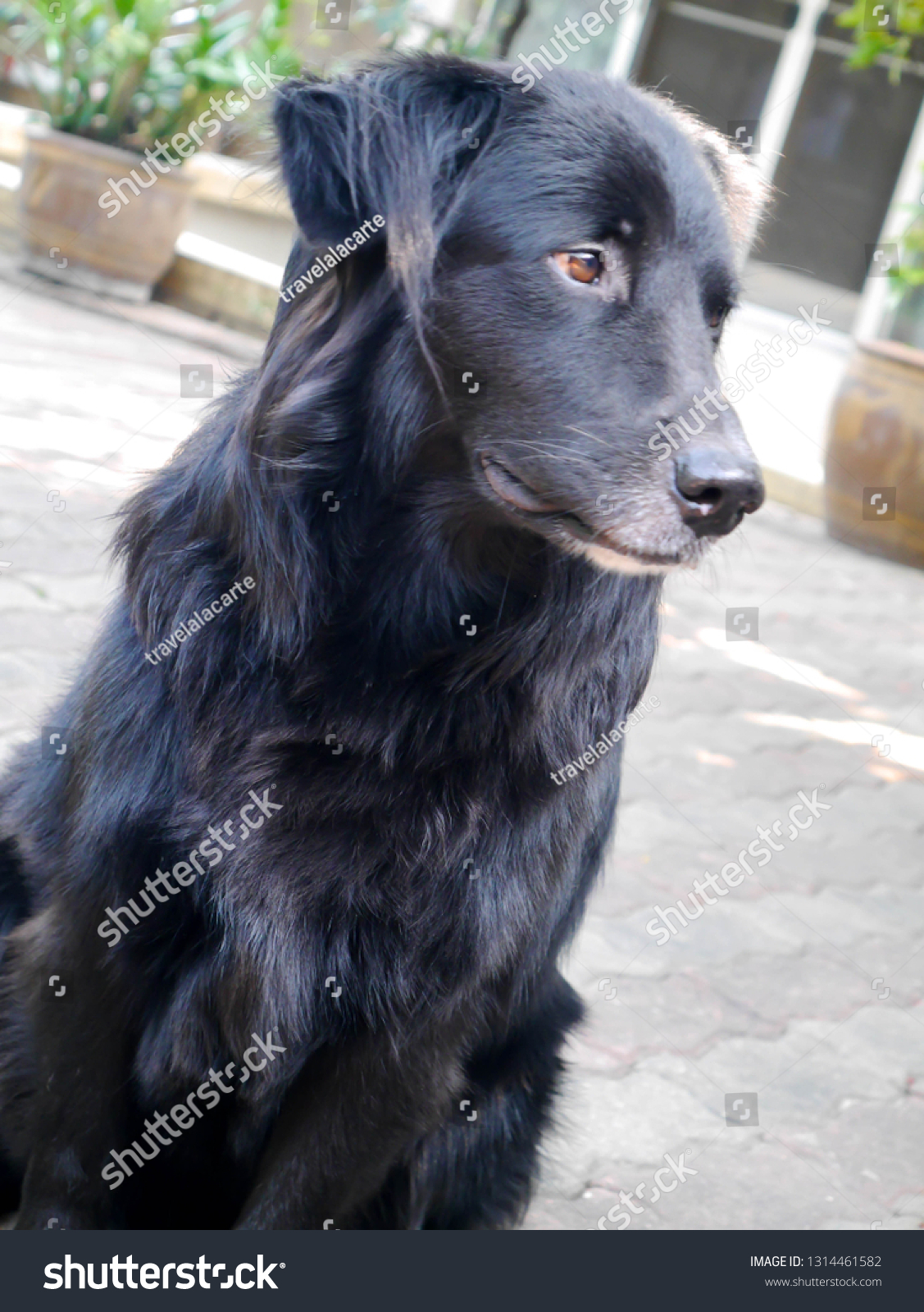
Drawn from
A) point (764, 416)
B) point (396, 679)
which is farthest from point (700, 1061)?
point (764, 416)

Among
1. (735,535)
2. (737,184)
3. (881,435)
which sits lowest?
(881,435)

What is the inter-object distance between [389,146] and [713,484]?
27.6 inches

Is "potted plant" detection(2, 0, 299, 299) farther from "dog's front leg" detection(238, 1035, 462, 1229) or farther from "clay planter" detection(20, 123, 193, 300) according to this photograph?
"dog's front leg" detection(238, 1035, 462, 1229)

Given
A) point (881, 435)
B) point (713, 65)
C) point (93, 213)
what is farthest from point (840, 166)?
point (93, 213)

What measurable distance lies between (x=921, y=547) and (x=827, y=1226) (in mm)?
6416

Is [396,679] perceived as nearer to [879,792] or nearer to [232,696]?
[232,696]

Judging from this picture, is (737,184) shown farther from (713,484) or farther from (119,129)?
(119,129)

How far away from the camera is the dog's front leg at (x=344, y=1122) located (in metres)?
2.08

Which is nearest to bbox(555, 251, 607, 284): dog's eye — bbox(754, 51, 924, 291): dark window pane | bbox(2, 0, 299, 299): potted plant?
bbox(2, 0, 299, 299): potted plant

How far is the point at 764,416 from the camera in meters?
11.2

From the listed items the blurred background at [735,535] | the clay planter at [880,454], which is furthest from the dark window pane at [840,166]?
the clay planter at [880,454]

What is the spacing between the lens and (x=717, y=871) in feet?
13.5

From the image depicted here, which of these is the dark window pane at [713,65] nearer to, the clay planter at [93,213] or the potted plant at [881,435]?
the potted plant at [881,435]

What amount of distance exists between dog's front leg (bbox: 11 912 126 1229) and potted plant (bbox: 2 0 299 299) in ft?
26.0
